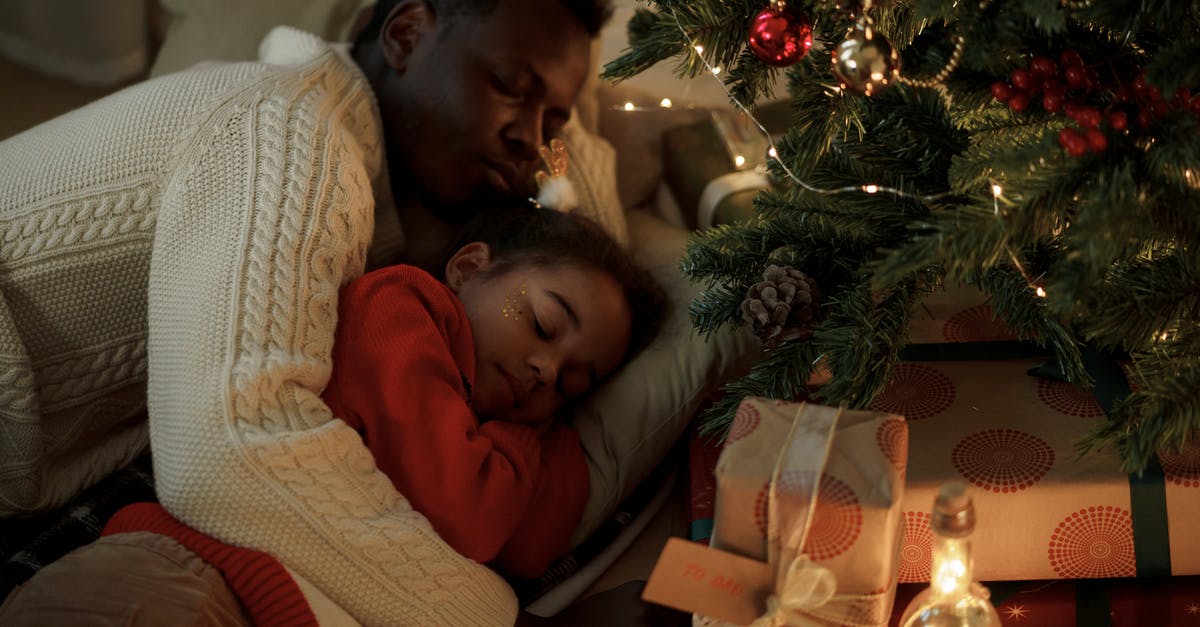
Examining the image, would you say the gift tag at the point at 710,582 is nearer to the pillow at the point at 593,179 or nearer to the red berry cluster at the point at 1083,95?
the red berry cluster at the point at 1083,95

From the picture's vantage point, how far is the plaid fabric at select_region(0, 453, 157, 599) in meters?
1.00

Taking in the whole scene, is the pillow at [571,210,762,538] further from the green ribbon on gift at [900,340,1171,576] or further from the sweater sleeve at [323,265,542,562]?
the green ribbon on gift at [900,340,1171,576]

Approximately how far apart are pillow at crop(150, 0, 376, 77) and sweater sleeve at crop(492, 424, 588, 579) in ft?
2.65

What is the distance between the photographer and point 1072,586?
3.03ft

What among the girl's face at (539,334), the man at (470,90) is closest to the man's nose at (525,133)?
the man at (470,90)

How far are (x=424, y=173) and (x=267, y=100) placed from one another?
273 millimetres

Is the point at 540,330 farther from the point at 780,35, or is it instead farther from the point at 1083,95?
the point at 1083,95

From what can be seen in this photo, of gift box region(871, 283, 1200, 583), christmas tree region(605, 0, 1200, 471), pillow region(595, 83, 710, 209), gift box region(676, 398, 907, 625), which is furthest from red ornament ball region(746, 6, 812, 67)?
pillow region(595, 83, 710, 209)

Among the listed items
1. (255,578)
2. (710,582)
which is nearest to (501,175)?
(255,578)

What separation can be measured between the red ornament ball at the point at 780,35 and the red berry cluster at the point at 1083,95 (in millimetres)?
162

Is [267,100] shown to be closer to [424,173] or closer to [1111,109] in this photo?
[424,173]

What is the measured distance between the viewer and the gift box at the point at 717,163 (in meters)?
1.47

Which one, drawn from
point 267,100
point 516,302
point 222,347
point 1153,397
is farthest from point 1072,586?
point 267,100

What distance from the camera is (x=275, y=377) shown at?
915 mm
